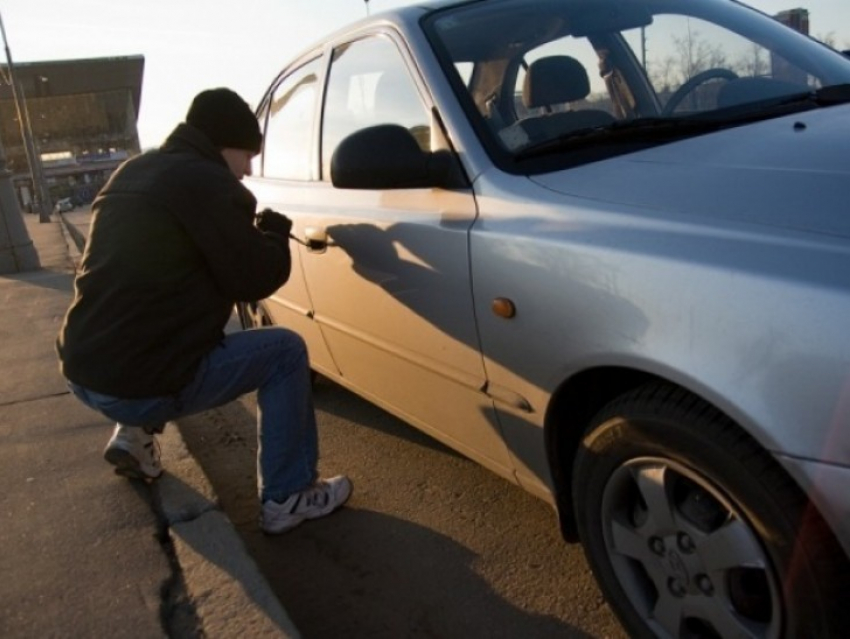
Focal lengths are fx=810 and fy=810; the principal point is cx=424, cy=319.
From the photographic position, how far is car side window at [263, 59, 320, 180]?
3.52 metres

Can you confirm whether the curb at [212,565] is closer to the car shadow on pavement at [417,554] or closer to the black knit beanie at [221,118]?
the car shadow on pavement at [417,554]

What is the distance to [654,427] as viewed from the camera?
175cm

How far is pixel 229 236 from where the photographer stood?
8.52ft

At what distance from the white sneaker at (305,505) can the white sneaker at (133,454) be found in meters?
0.59

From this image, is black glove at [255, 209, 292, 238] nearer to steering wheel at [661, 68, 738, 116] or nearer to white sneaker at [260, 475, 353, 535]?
white sneaker at [260, 475, 353, 535]

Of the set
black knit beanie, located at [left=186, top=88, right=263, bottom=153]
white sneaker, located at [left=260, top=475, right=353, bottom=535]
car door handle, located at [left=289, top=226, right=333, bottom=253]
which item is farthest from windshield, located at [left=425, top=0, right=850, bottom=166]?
white sneaker, located at [left=260, top=475, right=353, bottom=535]

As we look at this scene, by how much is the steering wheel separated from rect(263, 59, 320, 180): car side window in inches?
58.1

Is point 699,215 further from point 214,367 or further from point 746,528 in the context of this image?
point 214,367

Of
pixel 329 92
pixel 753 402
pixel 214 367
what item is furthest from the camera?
pixel 329 92

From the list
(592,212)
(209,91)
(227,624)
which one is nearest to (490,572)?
(227,624)

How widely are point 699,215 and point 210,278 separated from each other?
5.39ft

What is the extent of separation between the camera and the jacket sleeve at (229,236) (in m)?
2.57

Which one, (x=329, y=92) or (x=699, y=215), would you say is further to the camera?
(x=329, y=92)

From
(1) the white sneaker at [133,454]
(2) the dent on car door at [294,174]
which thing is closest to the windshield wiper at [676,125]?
(2) the dent on car door at [294,174]
